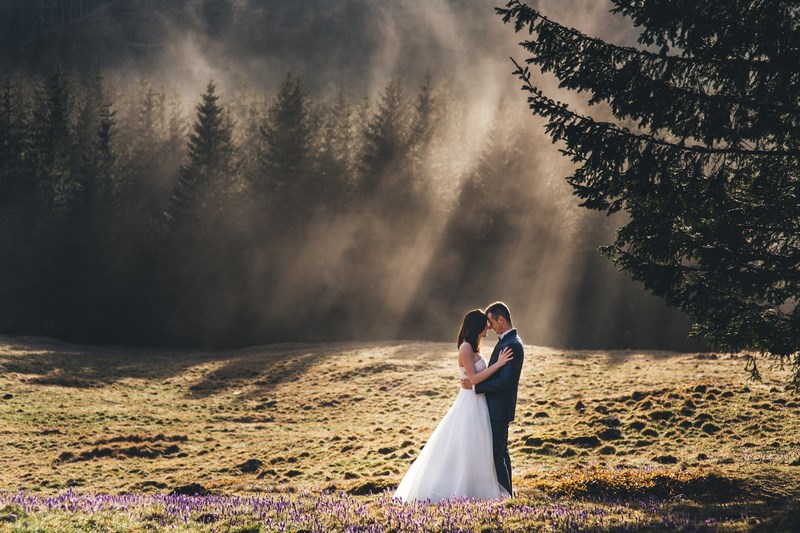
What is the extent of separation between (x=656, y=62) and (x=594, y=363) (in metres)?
24.1

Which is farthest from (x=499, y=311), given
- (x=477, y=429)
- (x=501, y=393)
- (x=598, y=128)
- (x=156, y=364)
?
(x=156, y=364)

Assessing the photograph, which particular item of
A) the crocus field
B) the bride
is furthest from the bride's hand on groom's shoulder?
the crocus field

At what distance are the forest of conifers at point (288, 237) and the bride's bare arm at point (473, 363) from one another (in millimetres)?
43814

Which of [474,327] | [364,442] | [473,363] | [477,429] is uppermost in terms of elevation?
[474,327]

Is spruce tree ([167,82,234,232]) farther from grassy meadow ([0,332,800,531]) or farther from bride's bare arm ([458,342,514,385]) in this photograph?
bride's bare arm ([458,342,514,385])

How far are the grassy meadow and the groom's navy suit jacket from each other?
1.46m

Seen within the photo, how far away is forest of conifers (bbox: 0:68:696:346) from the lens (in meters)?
54.2

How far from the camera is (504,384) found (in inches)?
372

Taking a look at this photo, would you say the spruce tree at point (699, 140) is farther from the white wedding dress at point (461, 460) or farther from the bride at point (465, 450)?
the white wedding dress at point (461, 460)

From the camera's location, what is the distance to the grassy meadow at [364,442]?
7324 mm

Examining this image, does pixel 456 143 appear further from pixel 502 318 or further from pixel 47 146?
pixel 502 318

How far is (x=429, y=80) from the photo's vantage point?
67500mm

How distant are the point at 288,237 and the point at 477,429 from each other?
50607 millimetres

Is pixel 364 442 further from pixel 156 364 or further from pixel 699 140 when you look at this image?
pixel 156 364
